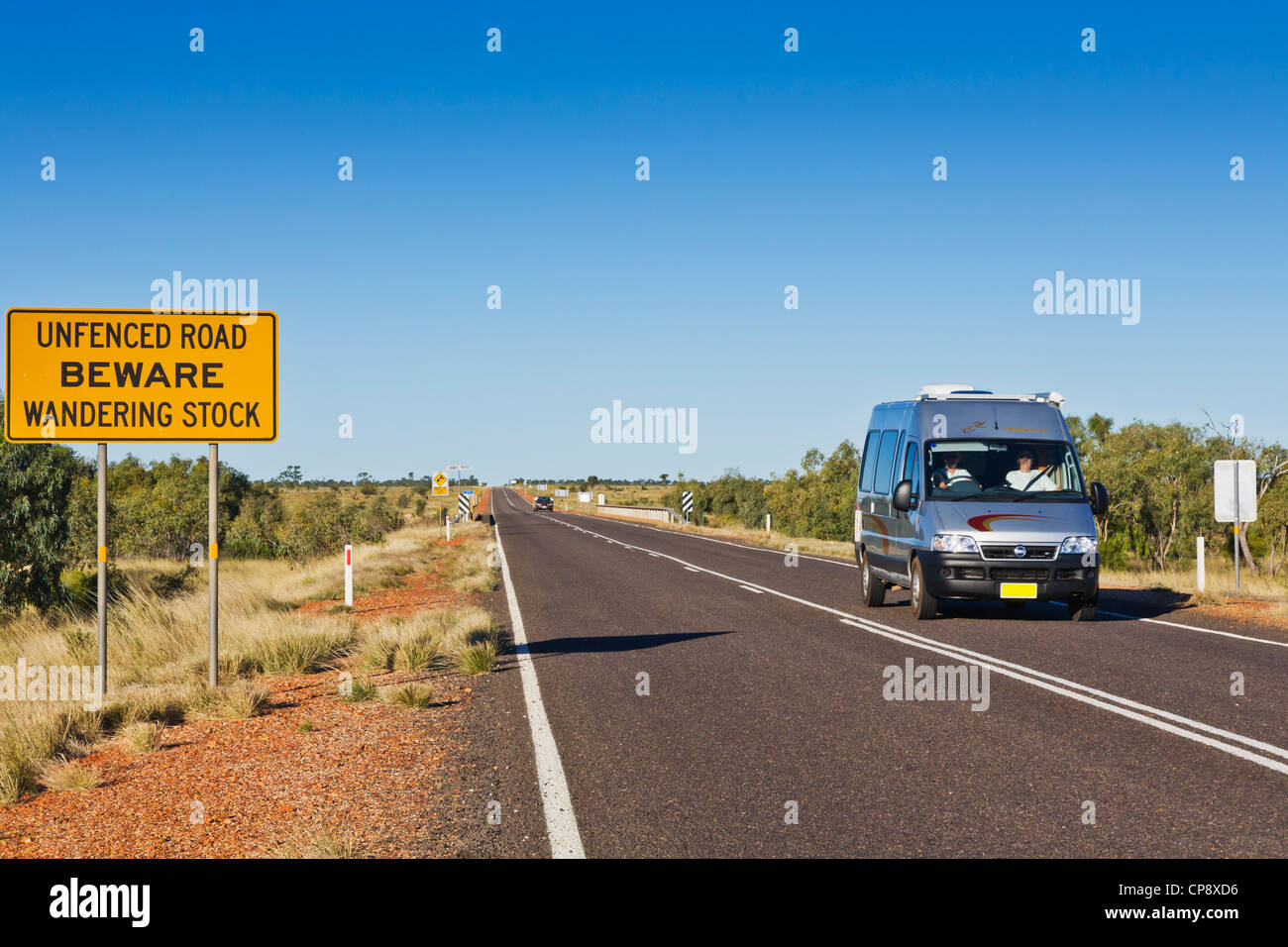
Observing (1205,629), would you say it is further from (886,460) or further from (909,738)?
(909,738)

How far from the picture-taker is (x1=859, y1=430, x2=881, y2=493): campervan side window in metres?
15.5

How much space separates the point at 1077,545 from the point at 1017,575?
0.85m

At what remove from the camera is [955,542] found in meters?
12.1

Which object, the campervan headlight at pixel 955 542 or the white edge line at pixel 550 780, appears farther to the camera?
the campervan headlight at pixel 955 542

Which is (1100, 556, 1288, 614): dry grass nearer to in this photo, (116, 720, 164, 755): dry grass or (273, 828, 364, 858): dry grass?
(273, 828, 364, 858): dry grass

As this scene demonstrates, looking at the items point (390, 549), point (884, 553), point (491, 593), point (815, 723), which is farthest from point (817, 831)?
point (390, 549)

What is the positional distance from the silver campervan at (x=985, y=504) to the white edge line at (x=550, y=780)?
219 inches

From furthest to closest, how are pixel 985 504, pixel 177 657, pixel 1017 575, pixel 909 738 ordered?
pixel 985 504
pixel 1017 575
pixel 177 657
pixel 909 738

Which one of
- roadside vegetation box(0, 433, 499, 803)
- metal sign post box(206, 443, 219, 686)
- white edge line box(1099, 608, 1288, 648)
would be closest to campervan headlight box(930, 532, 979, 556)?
white edge line box(1099, 608, 1288, 648)

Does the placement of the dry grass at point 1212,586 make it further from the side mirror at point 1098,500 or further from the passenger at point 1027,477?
the passenger at point 1027,477

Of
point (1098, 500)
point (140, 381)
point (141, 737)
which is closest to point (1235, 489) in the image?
point (1098, 500)

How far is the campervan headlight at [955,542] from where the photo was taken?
477 inches

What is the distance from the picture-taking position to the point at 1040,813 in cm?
492

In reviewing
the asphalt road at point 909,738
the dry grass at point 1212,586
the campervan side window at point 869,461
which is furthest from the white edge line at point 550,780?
the dry grass at point 1212,586
